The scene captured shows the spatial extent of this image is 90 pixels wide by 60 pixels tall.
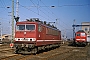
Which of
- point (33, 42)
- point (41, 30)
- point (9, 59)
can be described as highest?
point (41, 30)

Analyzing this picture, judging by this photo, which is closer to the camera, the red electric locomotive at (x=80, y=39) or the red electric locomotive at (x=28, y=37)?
the red electric locomotive at (x=28, y=37)

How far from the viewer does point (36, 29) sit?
61.2ft

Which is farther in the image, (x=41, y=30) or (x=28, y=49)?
(x=41, y=30)

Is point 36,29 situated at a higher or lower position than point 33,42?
higher

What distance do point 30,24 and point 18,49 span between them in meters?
2.98

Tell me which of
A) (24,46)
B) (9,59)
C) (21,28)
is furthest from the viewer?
(21,28)

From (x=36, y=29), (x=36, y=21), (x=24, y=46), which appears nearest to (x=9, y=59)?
(x=24, y=46)

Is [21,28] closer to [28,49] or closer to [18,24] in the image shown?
[18,24]

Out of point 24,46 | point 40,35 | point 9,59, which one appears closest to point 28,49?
point 24,46

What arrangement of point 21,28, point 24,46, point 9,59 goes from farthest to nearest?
point 21,28 → point 24,46 → point 9,59

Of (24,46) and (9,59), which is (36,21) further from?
(9,59)

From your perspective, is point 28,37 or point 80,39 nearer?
point 28,37

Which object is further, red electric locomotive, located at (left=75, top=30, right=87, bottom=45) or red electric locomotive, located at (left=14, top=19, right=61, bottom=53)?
red electric locomotive, located at (left=75, top=30, right=87, bottom=45)

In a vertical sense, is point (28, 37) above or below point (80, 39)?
above
